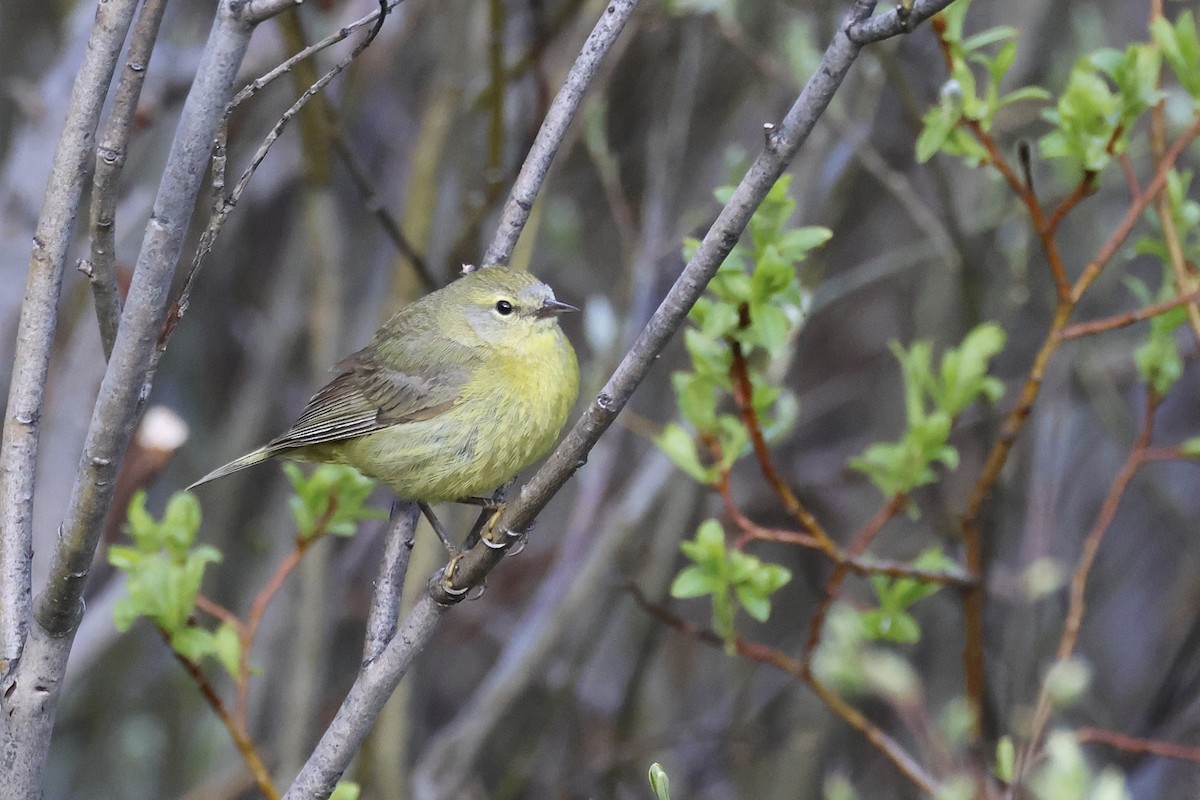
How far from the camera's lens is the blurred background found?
13.7 feet

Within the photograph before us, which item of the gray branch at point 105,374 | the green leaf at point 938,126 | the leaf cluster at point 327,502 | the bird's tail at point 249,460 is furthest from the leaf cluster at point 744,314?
the bird's tail at point 249,460

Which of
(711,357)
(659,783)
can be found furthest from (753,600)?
(659,783)

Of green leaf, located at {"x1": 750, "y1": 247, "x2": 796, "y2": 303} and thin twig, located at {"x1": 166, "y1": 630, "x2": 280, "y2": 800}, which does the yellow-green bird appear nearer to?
thin twig, located at {"x1": 166, "y1": 630, "x2": 280, "y2": 800}

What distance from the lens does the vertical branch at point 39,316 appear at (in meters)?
1.69

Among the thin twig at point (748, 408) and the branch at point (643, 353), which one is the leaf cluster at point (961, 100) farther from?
the branch at point (643, 353)

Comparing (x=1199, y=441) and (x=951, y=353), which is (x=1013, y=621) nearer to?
(x=1199, y=441)

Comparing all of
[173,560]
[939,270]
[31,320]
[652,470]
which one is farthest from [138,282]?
[939,270]

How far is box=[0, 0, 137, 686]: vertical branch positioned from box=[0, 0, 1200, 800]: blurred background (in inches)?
65.4

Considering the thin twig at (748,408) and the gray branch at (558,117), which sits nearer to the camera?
the gray branch at (558,117)

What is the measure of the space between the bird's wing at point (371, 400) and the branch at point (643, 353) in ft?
4.61

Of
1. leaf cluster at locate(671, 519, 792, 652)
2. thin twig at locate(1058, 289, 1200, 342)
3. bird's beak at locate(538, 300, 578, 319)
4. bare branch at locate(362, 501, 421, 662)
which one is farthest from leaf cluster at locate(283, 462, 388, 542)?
thin twig at locate(1058, 289, 1200, 342)

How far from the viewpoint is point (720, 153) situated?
18.3 ft

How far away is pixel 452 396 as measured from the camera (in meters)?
3.45

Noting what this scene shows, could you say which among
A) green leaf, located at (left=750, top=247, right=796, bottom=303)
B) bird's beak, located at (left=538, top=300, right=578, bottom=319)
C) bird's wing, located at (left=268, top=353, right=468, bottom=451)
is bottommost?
bird's wing, located at (left=268, top=353, right=468, bottom=451)
